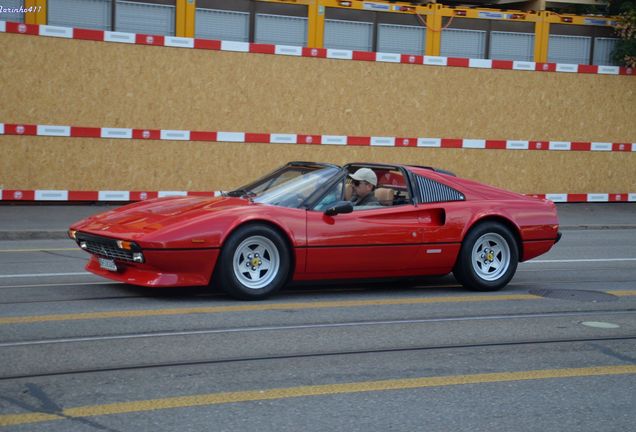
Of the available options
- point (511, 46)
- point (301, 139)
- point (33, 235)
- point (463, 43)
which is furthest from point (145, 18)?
point (511, 46)

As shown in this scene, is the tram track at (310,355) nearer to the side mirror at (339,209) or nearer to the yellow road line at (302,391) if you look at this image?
the yellow road line at (302,391)

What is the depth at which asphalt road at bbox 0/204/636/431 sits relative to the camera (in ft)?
17.1

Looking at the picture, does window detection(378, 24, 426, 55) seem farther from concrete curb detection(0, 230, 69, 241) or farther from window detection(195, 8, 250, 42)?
concrete curb detection(0, 230, 69, 241)

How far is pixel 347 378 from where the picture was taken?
19.8 ft

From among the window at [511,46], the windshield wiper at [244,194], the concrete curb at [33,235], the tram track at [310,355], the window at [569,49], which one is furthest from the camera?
the window at [569,49]

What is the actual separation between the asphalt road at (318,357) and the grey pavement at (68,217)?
13.1ft

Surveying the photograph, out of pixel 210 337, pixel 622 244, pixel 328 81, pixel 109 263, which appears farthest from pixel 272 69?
pixel 210 337

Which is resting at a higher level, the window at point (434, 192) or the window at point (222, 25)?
the window at point (222, 25)

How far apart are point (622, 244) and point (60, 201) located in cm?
954

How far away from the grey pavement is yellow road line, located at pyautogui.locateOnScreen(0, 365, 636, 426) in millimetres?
9221

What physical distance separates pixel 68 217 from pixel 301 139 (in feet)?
15.9

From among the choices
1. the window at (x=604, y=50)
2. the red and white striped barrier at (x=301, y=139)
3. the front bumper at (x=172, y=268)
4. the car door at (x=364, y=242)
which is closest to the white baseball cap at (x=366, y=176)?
the car door at (x=364, y=242)

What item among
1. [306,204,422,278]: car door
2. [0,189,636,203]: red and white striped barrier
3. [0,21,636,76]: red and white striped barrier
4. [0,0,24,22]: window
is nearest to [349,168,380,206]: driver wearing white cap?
[306,204,422,278]: car door

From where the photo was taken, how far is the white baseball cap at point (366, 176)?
368 inches
